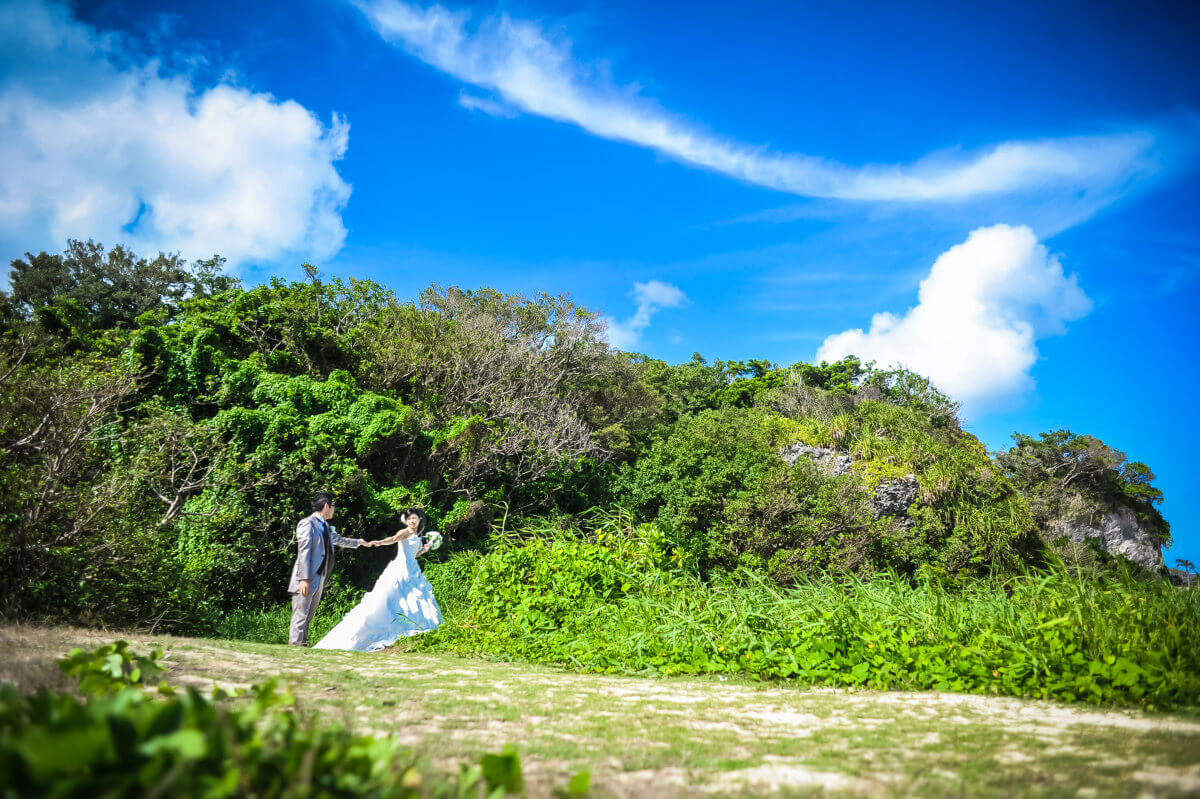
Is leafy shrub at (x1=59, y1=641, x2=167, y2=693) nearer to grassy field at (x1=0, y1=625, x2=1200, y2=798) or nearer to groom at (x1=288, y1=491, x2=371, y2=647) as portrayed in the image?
grassy field at (x1=0, y1=625, x2=1200, y2=798)

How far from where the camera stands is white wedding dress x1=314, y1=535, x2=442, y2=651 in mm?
8281

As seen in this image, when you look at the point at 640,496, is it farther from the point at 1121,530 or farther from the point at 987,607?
the point at 1121,530

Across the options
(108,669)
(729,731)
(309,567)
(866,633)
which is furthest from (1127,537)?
(108,669)

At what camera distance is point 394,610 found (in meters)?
8.64

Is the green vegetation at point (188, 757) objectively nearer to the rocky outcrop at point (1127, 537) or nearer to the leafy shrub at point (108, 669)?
the leafy shrub at point (108, 669)

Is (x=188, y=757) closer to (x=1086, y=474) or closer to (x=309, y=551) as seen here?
(x=309, y=551)

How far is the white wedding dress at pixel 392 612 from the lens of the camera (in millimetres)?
8281

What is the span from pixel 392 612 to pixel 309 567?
1278 mm

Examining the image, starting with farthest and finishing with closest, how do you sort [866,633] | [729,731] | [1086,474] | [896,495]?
[1086,474], [896,495], [866,633], [729,731]

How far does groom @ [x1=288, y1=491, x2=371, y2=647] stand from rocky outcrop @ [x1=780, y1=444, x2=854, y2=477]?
450 inches

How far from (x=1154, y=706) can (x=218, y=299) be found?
17.3 metres

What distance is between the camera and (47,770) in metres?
1.04

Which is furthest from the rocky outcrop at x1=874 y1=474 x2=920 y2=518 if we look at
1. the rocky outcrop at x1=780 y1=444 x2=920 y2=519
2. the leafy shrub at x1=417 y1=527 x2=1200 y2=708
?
the leafy shrub at x1=417 y1=527 x2=1200 y2=708

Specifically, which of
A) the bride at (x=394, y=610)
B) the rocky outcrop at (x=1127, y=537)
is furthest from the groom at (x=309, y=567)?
the rocky outcrop at (x=1127, y=537)
